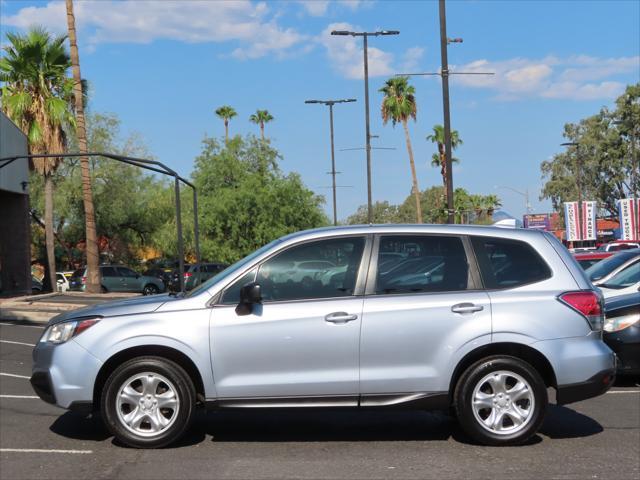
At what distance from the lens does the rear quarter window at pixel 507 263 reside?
6281 millimetres

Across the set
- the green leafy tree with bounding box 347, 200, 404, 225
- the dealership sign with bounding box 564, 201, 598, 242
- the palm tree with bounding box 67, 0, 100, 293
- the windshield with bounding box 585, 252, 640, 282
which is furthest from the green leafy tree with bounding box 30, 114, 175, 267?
the green leafy tree with bounding box 347, 200, 404, 225

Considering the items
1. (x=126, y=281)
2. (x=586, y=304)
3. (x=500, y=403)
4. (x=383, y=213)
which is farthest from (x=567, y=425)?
(x=383, y=213)

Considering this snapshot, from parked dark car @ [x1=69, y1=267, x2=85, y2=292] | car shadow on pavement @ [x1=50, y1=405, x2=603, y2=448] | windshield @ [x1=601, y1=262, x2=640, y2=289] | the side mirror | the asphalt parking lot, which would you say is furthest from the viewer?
parked dark car @ [x1=69, y1=267, x2=85, y2=292]

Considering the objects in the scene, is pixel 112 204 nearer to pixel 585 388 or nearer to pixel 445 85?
pixel 445 85

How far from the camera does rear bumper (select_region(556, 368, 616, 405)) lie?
6105mm

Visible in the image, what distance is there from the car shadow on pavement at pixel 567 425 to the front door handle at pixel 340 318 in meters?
2.06

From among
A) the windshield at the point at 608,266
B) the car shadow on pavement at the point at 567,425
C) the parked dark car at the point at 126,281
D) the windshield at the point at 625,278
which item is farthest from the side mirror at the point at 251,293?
the parked dark car at the point at 126,281

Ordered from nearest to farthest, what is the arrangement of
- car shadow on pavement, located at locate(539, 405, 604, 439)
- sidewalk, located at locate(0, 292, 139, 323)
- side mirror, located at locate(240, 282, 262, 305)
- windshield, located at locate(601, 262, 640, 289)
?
side mirror, located at locate(240, 282, 262, 305) → car shadow on pavement, located at locate(539, 405, 604, 439) → windshield, located at locate(601, 262, 640, 289) → sidewalk, located at locate(0, 292, 139, 323)

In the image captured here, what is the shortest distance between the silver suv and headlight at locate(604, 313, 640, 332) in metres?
2.97

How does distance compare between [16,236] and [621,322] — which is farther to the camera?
[16,236]

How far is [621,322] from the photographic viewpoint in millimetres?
8977

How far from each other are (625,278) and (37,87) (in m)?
28.0

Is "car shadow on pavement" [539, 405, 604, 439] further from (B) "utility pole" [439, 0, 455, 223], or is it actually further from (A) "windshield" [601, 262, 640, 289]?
(B) "utility pole" [439, 0, 455, 223]

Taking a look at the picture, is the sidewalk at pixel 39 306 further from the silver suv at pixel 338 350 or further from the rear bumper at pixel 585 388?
the rear bumper at pixel 585 388
